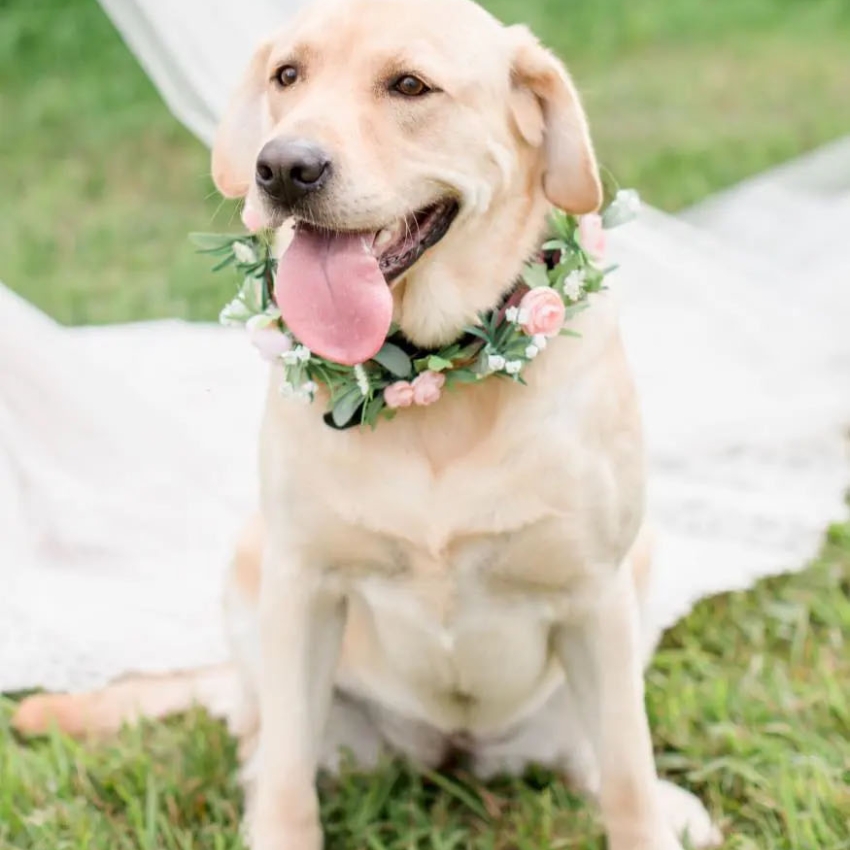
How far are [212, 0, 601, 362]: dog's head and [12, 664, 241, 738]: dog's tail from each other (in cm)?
92

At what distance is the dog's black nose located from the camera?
6.15 ft

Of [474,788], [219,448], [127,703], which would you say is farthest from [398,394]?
[219,448]

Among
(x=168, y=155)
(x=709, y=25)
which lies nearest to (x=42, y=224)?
(x=168, y=155)

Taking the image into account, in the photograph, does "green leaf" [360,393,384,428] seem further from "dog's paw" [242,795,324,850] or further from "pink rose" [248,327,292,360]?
"dog's paw" [242,795,324,850]

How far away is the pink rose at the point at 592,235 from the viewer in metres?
2.21

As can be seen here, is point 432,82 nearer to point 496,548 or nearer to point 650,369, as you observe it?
point 496,548

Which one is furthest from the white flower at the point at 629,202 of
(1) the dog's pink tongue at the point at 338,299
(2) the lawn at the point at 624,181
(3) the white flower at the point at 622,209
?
(2) the lawn at the point at 624,181

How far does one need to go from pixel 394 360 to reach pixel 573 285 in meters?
0.29

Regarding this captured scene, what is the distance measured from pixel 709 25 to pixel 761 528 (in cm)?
555

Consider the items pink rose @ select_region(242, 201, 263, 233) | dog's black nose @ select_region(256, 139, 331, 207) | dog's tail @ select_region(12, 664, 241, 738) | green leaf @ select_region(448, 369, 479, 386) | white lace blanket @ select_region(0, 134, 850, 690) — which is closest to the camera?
dog's black nose @ select_region(256, 139, 331, 207)

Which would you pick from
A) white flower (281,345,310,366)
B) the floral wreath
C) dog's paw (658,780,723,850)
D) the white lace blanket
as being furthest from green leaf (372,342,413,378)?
the white lace blanket

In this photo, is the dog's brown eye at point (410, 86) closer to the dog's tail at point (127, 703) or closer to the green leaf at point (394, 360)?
the green leaf at point (394, 360)

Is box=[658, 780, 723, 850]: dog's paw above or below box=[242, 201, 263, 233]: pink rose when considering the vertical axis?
below

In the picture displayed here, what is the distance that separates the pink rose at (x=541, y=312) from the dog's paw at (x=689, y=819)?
808 mm
